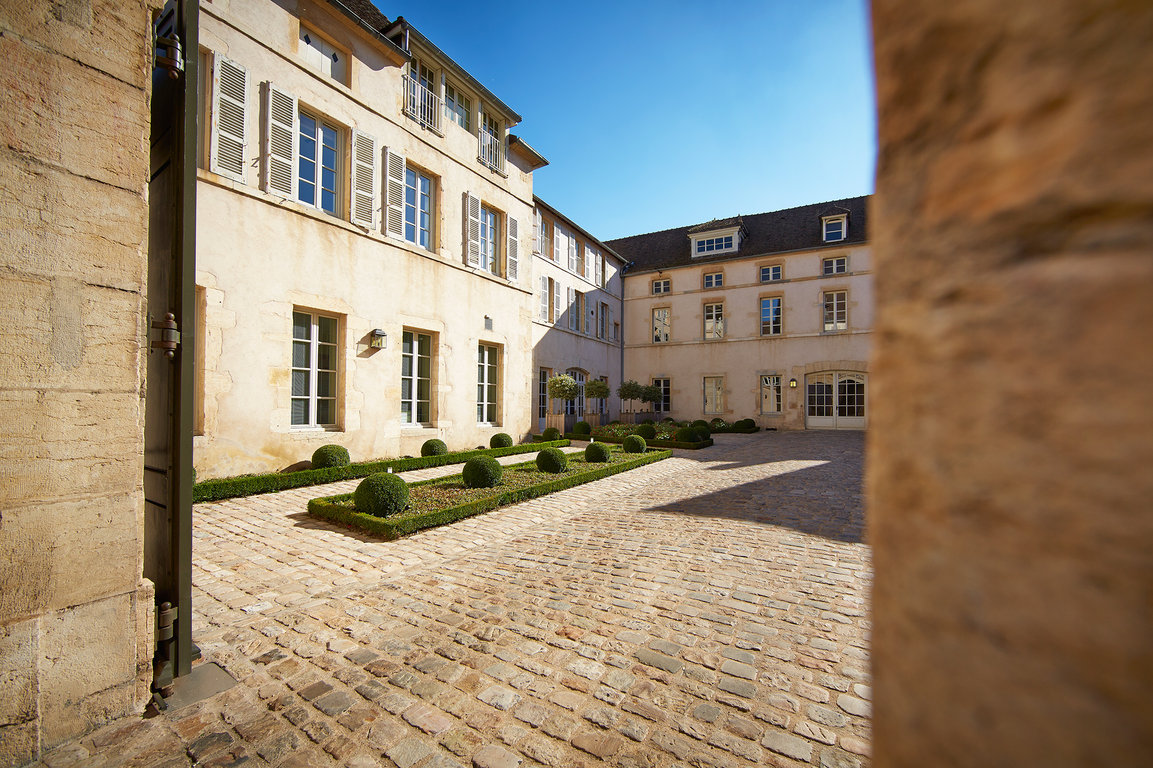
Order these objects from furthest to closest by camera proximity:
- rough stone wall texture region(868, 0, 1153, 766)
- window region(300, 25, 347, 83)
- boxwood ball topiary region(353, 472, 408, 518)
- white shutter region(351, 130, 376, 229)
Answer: white shutter region(351, 130, 376, 229), window region(300, 25, 347, 83), boxwood ball topiary region(353, 472, 408, 518), rough stone wall texture region(868, 0, 1153, 766)

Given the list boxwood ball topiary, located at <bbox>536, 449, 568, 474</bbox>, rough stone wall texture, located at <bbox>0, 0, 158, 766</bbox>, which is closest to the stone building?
boxwood ball topiary, located at <bbox>536, 449, 568, 474</bbox>

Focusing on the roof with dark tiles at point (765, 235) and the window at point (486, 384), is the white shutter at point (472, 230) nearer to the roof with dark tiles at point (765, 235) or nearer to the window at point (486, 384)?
the window at point (486, 384)

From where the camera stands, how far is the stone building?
69.3 feet

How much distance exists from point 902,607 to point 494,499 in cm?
624

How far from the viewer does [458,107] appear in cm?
1292

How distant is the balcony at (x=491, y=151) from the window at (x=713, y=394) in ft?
43.5

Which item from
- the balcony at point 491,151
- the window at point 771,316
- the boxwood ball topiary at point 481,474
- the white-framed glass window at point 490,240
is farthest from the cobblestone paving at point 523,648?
the window at point 771,316

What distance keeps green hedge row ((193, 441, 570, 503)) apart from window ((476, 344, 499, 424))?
8.37 feet

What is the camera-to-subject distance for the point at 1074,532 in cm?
44

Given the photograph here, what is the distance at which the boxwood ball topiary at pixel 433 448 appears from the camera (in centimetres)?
1073

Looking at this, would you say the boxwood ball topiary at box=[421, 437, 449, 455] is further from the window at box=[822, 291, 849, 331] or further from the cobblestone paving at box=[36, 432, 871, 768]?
the window at box=[822, 291, 849, 331]

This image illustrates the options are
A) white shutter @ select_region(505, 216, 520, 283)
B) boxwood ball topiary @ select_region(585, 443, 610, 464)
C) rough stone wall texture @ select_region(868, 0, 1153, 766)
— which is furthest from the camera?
white shutter @ select_region(505, 216, 520, 283)

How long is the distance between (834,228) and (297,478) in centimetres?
2172

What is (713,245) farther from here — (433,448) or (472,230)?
(433,448)
